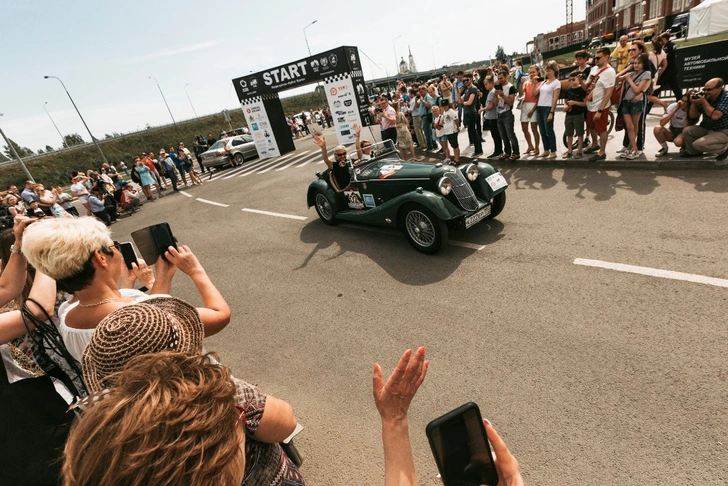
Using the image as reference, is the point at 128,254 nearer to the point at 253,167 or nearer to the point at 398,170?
the point at 398,170

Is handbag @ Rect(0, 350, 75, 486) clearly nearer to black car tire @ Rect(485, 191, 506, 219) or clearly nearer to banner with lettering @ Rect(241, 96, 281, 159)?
black car tire @ Rect(485, 191, 506, 219)

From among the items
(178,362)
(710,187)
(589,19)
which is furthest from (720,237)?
(589,19)

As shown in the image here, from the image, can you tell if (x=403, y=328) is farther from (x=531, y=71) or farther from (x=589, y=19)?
(x=589, y=19)

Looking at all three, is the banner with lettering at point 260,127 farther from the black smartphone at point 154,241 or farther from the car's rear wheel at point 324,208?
the black smartphone at point 154,241

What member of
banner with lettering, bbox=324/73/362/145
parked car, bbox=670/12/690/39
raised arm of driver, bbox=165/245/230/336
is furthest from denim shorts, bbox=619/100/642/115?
parked car, bbox=670/12/690/39

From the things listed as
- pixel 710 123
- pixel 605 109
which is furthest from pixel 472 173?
pixel 710 123

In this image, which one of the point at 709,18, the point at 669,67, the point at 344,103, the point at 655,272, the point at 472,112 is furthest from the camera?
the point at 709,18

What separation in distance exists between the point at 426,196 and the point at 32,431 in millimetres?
4411

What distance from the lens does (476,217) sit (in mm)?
5262

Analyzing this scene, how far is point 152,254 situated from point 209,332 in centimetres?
81

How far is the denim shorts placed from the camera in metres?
6.52

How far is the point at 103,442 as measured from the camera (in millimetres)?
769

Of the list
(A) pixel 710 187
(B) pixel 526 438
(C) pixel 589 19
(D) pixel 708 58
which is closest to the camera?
(B) pixel 526 438

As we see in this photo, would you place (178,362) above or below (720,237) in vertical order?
above
